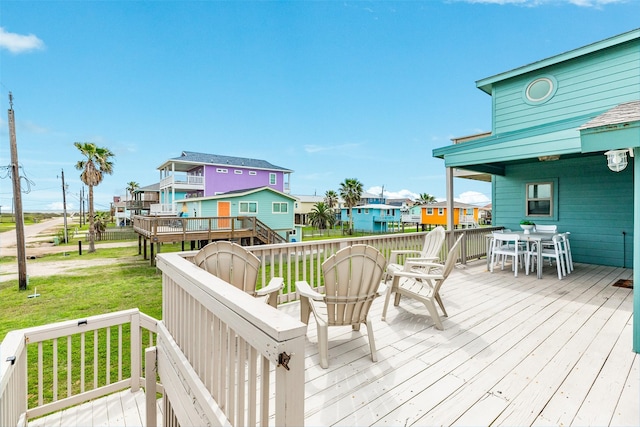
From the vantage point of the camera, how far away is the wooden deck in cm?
191

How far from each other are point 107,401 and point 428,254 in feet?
16.0

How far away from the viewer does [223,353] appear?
1381mm

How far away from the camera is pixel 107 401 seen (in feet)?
11.3

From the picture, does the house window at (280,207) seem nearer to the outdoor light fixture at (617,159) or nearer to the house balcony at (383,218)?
the house balcony at (383,218)

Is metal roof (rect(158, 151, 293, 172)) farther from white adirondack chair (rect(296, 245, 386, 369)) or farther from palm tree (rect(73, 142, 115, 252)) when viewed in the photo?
white adirondack chair (rect(296, 245, 386, 369))

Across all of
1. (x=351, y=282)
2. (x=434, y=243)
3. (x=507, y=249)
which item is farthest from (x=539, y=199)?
(x=351, y=282)

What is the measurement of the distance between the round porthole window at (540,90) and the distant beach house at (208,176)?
779 inches

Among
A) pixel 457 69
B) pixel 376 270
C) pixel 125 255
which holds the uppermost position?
pixel 457 69

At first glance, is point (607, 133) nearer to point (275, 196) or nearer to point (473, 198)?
point (275, 196)

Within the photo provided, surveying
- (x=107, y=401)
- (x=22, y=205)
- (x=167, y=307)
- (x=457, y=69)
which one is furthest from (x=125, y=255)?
(x=457, y=69)

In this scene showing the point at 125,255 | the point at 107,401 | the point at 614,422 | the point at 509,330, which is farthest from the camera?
the point at 125,255

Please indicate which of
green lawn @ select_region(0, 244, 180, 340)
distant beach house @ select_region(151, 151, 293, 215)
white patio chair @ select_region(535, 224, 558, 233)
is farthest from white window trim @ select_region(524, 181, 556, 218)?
distant beach house @ select_region(151, 151, 293, 215)

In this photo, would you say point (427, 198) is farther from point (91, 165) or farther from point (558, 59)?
point (91, 165)

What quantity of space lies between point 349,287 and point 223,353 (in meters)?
1.44
